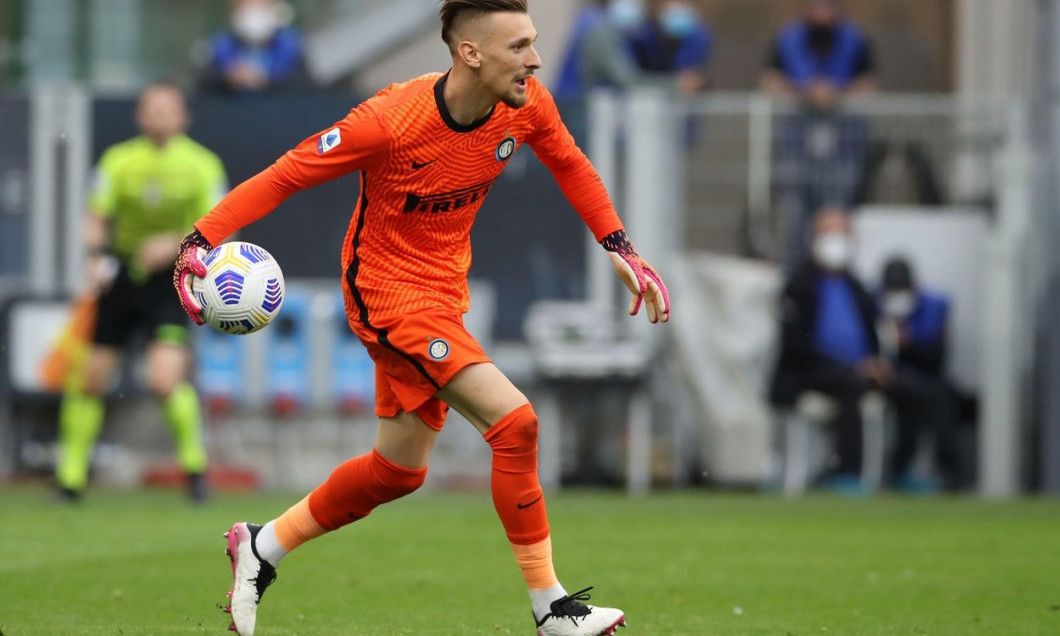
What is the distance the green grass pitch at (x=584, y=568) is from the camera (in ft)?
21.2

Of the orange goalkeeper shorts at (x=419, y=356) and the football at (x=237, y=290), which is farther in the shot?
the orange goalkeeper shorts at (x=419, y=356)

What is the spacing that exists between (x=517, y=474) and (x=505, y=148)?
1.08 metres

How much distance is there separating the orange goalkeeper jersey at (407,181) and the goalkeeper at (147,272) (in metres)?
5.90

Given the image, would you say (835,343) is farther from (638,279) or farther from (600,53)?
(638,279)

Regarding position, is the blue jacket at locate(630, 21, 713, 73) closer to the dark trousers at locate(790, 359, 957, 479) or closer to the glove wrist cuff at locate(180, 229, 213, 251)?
the dark trousers at locate(790, 359, 957, 479)

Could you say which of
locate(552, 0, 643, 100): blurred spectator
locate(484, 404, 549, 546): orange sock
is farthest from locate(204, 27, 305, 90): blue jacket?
locate(484, 404, 549, 546): orange sock

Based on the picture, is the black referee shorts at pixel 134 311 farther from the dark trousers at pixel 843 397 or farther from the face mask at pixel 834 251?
the face mask at pixel 834 251

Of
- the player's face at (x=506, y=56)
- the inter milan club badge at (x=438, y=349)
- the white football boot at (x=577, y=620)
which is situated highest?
the player's face at (x=506, y=56)

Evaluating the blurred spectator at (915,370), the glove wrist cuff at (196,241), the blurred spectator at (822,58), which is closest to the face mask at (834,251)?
the blurred spectator at (915,370)

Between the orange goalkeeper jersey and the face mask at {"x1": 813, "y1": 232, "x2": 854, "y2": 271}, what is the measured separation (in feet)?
24.9

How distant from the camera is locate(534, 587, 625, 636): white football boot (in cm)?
565

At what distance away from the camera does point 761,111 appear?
14.3 metres

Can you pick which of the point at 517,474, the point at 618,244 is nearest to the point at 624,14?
the point at 618,244

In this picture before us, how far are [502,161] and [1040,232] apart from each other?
928 cm
